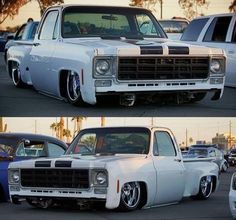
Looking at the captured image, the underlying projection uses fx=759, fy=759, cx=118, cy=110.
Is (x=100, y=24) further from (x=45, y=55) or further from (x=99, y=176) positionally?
(x=99, y=176)

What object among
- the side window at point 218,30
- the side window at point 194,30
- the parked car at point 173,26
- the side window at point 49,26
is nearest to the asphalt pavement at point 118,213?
the side window at point 49,26

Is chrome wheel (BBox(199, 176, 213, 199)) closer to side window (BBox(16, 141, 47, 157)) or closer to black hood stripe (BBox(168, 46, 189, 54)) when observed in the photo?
black hood stripe (BBox(168, 46, 189, 54))

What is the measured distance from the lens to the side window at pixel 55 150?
541 inches

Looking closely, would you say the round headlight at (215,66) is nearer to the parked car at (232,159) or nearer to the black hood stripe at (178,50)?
the black hood stripe at (178,50)

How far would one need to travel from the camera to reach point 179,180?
1249cm

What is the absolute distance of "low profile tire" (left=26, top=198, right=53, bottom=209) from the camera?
11.6 m

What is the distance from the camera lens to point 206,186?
14.0 metres

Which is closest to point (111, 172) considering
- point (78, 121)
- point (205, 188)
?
point (78, 121)

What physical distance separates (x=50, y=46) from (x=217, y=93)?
315 centimetres

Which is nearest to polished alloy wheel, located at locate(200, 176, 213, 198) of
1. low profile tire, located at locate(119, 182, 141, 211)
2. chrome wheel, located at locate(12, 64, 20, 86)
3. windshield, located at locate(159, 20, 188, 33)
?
low profile tire, located at locate(119, 182, 141, 211)

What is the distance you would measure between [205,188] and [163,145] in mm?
2068

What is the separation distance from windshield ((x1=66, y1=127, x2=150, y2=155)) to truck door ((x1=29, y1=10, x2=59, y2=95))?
125cm

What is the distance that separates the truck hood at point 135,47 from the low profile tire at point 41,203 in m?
2.38

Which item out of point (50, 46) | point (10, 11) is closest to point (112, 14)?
point (50, 46)
